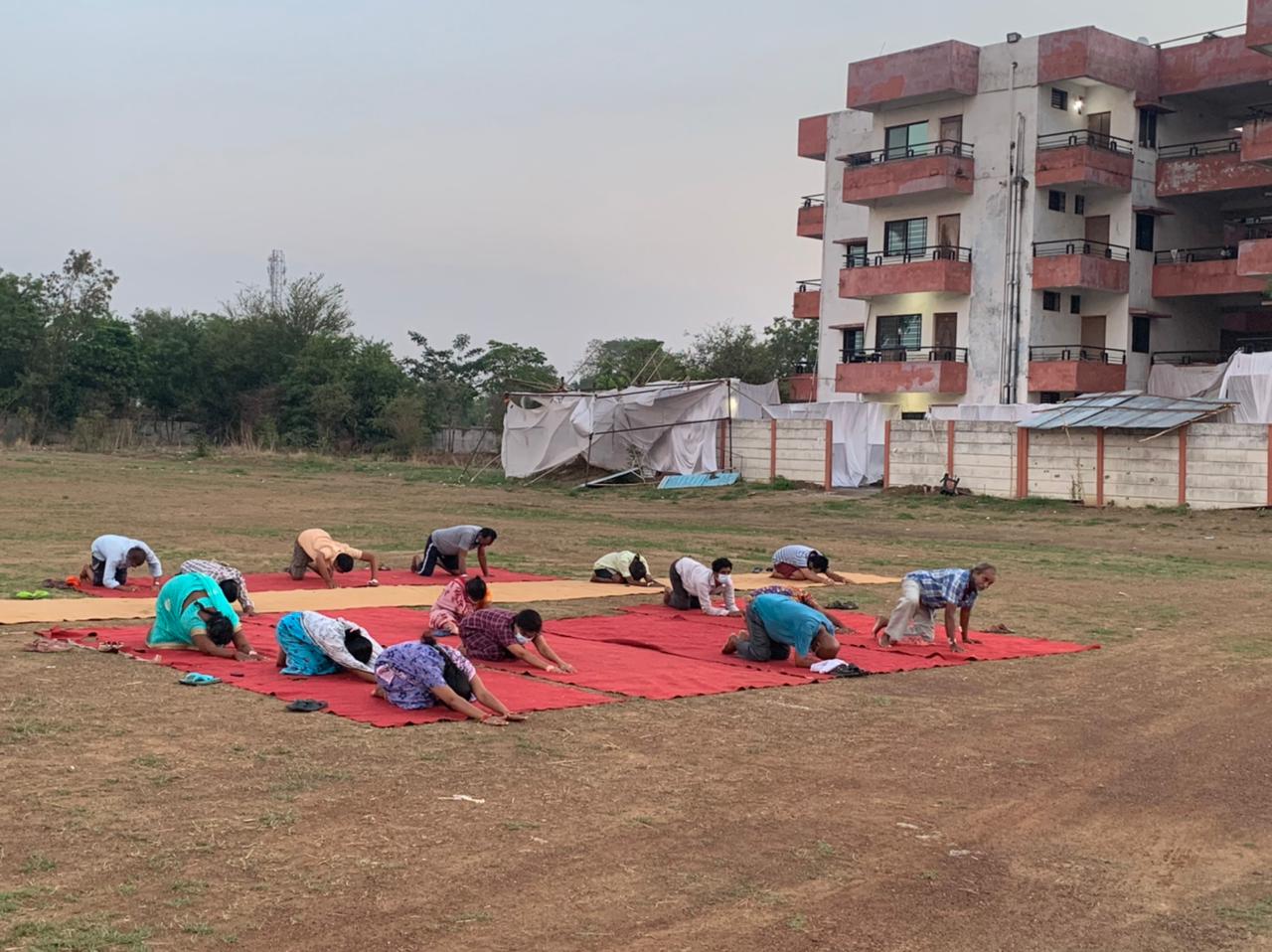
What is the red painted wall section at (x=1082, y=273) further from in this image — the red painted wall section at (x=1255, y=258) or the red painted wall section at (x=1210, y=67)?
the red painted wall section at (x=1210, y=67)

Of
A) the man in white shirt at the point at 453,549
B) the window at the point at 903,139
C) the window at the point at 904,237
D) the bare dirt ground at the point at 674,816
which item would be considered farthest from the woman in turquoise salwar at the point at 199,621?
the window at the point at 903,139

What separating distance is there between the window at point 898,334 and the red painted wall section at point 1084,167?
6.68m

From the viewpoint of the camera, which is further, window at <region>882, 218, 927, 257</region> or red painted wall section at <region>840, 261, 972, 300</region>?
window at <region>882, 218, 927, 257</region>

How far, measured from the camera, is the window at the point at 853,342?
56062 mm

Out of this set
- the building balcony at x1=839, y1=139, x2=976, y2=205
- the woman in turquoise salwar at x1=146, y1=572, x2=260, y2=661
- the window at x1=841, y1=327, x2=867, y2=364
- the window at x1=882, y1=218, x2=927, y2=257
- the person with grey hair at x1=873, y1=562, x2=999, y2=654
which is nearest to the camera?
the woman in turquoise salwar at x1=146, y1=572, x2=260, y2=661

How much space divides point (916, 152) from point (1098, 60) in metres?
6.93

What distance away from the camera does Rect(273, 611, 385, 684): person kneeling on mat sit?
11531 mm

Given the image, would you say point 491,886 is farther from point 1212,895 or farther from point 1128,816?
point 1128,816

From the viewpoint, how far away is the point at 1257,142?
44062 mm

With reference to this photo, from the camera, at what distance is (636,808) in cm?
811

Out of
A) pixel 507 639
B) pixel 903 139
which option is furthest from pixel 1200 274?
pixel 507 639

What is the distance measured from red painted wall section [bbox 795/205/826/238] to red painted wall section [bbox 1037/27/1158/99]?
44.9ft

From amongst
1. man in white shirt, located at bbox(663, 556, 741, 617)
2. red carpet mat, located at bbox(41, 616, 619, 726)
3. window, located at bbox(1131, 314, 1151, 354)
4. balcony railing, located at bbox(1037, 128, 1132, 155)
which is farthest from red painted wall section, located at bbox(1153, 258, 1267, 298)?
red carpet mat, located at bbox(41, 616, 619, 726)

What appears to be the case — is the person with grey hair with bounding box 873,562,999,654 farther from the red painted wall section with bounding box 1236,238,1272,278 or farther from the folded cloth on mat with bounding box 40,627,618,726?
the red painted wall section with bounding box 1236,238,1272,278
